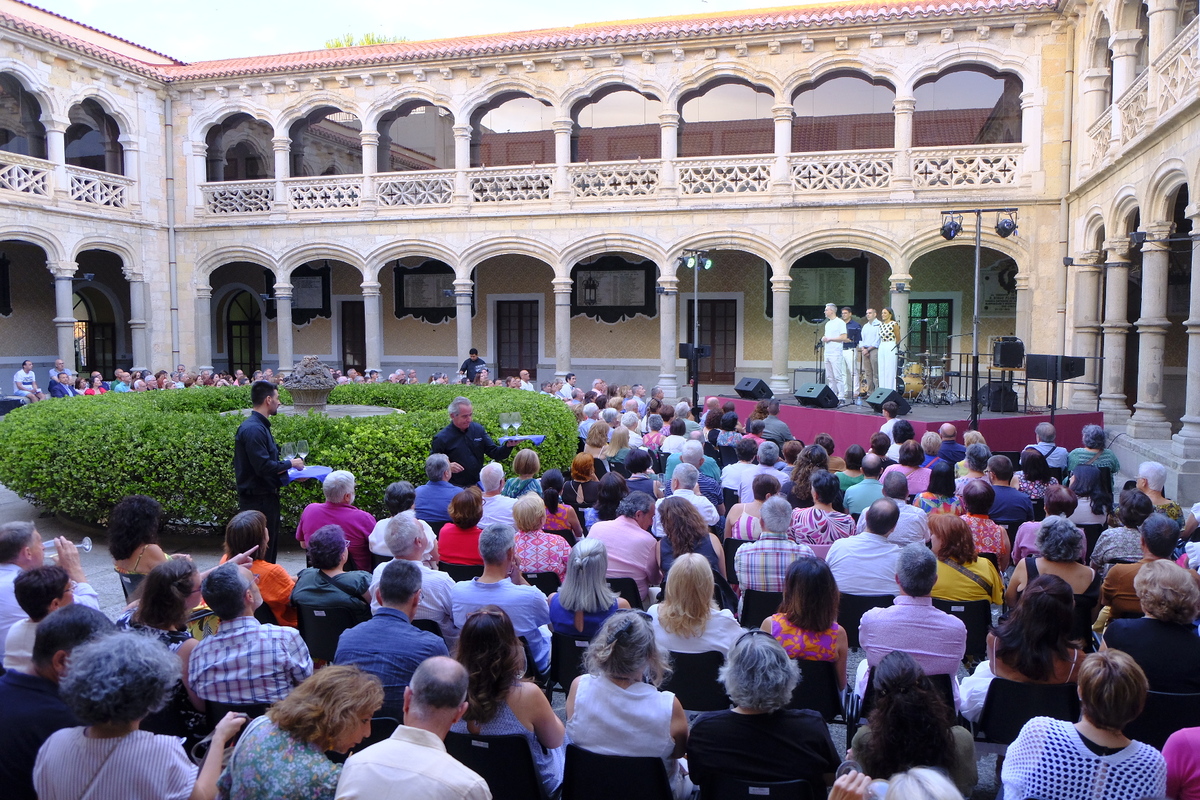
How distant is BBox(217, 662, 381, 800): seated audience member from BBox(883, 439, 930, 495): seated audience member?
4422mm

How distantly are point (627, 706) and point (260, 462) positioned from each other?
146 inches

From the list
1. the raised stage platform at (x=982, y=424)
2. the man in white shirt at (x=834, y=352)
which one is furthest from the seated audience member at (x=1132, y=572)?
the man in white shirt at (x=834, y=352)

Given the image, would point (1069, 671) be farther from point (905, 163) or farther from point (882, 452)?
point (905, 163)

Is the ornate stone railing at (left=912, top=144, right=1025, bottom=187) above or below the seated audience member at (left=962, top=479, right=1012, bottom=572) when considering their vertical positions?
above

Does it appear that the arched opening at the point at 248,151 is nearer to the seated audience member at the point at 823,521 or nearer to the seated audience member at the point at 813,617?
the seated audience member at the point at 823,521

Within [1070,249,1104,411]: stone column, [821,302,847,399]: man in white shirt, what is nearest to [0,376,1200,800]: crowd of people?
[821,302,847,399]: man in white shirt

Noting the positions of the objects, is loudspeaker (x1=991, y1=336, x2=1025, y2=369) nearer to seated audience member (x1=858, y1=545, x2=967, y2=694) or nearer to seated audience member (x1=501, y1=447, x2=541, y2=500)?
seated audience member (x1=501, y1=447, x2=541, y2=500)

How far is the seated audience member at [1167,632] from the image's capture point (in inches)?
124

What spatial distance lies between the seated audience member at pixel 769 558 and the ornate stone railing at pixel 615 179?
13076mm

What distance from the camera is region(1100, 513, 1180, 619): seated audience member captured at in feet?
12.8

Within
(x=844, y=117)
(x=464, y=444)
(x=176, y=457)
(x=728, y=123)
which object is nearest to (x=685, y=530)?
(x=464, y=444)

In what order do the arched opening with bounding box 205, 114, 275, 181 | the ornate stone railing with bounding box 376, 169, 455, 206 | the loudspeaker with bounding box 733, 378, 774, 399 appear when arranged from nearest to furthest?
the loudspeaker with bounding box 733, 378, 774, 399 → the ornate stone railing with bounding box 376, 169, 455, 206 → the arched opening with bounding box 205, 114, 275, 181

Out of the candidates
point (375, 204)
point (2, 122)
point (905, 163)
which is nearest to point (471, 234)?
point (375, 204)

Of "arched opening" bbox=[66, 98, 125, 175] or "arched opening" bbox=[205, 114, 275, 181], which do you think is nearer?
"arched opening" bbox=[66, 98, 125, 175]
